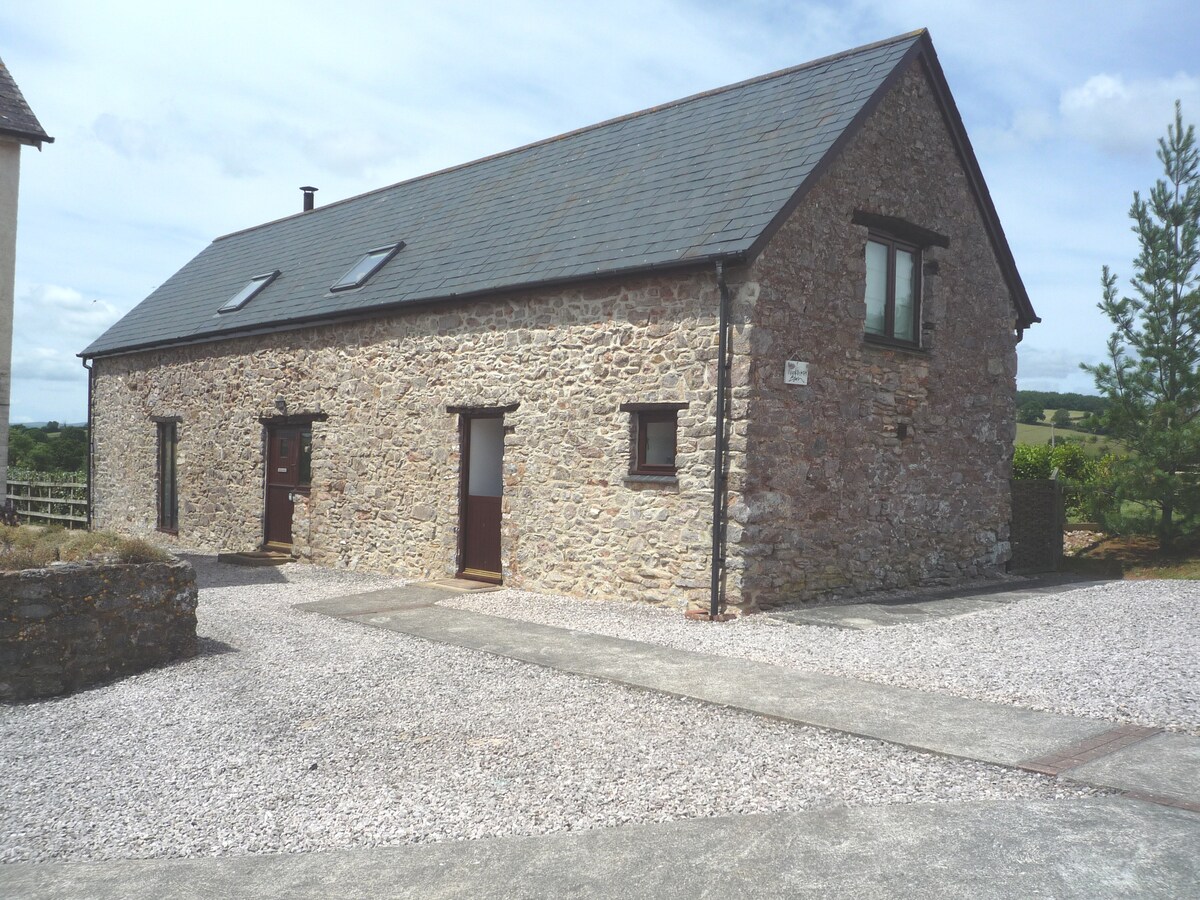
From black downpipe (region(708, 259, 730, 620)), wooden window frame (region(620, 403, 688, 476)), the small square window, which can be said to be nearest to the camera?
black downpipe (region(708, 259, 730, 620))

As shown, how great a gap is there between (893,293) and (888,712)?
23.7ft

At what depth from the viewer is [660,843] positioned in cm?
418

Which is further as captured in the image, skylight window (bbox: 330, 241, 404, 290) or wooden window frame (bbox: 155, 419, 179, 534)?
wooden window frame (bbox: 155, 419, 179, 534)

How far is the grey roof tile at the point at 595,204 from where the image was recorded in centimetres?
1079

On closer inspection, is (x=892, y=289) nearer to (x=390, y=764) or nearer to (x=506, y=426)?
(x=506, y=426)

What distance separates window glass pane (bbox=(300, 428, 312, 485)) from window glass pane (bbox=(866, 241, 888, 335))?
897cm

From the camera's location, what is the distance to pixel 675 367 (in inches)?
408

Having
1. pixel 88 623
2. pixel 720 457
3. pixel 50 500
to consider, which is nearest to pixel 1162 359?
pixel 720 457

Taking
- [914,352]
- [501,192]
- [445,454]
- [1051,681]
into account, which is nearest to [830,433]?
[914,352]

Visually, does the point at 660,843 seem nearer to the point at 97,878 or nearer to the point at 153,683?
the point at 97,878

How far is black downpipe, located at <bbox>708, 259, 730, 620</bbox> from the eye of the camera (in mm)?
9898

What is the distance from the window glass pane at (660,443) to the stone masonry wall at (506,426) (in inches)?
11.7

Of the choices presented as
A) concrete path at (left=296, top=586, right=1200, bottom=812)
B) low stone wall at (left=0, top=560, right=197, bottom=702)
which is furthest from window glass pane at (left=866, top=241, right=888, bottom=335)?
low stone wall at (left=0, top=560, right=197, bottom=702)

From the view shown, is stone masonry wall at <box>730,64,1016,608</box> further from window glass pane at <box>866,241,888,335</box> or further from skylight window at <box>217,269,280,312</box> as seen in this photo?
skylight window at <box>217,269,280,312</box>
